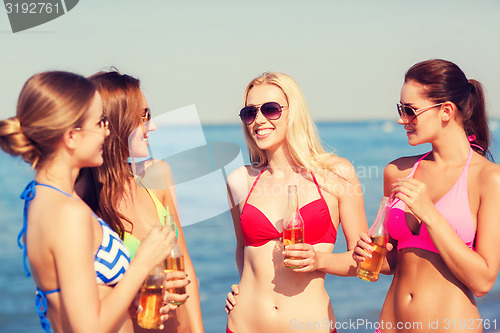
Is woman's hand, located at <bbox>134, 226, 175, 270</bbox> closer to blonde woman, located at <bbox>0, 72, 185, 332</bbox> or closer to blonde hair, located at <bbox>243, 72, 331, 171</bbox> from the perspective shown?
blonde woman, located at <bbox>0, 72, 185, 332</bbox>

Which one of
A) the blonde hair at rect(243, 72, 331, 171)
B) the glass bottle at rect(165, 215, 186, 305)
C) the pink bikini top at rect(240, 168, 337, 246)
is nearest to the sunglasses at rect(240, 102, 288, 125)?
the blonde hair at rect(243, 72, 331, 171)

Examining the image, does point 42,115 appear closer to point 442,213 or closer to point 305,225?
point 305,225

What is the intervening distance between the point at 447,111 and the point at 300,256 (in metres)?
1.35

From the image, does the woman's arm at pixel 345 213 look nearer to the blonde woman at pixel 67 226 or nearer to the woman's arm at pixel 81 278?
the blonde woman at pixel 67 226

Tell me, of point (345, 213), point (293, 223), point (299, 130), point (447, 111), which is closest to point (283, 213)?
point (293, 223)

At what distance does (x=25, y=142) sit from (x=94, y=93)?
42 centimetres

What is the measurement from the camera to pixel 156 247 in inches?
112

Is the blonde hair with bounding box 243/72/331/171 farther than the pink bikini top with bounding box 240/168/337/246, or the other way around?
the blonde hair with bounding box 243/72/331/171

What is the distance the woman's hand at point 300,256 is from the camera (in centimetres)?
357

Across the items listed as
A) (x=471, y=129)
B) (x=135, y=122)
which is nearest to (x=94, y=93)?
(x=135, y=122)

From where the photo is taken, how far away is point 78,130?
2.83m

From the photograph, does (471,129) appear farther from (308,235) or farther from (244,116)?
(244,116)

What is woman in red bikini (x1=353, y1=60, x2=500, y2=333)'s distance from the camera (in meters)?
3.33

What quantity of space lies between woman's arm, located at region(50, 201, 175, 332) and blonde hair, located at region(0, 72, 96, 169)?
361 millimetres
